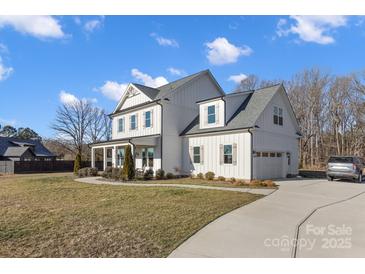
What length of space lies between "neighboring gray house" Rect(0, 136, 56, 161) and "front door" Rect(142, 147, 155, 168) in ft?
81.1

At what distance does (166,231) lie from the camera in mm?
5730

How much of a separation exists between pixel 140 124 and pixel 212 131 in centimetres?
702

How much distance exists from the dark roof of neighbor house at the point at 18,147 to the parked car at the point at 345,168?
37.3 meters

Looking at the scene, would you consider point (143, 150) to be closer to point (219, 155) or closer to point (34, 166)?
point (219, 155)

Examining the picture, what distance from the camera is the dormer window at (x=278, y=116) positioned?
700 inches

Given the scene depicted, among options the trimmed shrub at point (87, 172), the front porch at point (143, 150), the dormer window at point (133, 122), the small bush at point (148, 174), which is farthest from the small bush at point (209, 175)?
the trimmed shrub at point (87, 172)

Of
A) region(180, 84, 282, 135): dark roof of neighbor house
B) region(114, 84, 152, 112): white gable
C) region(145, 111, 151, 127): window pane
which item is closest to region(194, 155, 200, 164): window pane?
region(180, 84, 282, 135): dark roof of neighbor house

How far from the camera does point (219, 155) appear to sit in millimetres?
16656

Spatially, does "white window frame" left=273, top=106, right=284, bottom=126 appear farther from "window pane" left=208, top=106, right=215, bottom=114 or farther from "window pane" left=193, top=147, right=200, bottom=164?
"window pane" left=193, top=147, right=200, bottom=164

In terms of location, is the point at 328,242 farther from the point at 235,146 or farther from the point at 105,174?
the point at 105,174

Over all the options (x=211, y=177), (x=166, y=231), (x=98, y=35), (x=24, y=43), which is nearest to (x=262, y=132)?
(x=211, y=177)

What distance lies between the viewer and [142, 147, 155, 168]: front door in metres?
19.5

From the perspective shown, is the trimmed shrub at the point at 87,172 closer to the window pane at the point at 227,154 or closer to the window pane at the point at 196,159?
the window pane at the point at 196,159

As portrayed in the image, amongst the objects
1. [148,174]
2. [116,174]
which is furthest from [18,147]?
[148,174]
